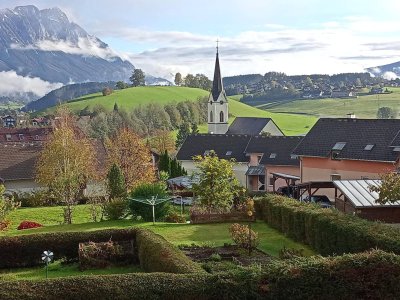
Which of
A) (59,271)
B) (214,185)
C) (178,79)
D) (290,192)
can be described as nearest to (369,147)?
(290,192)

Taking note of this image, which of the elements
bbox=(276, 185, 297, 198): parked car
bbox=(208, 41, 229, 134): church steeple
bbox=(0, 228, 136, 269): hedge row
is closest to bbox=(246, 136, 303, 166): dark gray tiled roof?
bbox=(276, 185, 297, 198): parked car

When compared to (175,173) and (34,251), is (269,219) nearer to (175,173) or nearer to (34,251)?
(34,251)

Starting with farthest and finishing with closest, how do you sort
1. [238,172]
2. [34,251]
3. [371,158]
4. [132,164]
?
[238,172], [132,164], [371,158], [34,251]

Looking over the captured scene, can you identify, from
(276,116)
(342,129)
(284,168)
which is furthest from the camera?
(276,116)

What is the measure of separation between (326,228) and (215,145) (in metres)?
47.5

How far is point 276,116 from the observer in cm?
13512

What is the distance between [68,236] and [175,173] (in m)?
36.7

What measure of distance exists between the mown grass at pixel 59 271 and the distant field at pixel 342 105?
117 meters

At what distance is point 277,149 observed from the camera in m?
61.5

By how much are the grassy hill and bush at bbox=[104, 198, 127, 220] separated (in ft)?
281

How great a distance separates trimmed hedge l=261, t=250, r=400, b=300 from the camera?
544 inches

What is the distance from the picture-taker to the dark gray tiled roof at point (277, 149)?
194 feet

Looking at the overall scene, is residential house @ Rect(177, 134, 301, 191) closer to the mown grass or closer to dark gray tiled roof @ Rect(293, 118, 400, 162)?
dark gray tiled roof @ Rect(293, 118, 400, 162)

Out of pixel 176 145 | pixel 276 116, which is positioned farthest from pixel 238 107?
pixel 176 145
